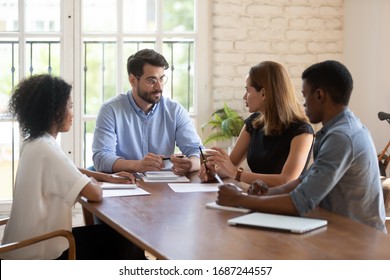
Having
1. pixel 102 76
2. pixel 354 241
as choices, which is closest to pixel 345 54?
pixel 102 76

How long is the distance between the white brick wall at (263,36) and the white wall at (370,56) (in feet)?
0.46

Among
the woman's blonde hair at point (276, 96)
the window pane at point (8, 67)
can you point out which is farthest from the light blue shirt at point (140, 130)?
the window pane at point (8, 67)

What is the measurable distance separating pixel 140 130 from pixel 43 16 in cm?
163

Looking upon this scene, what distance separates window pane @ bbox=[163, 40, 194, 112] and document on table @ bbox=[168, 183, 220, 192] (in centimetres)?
216

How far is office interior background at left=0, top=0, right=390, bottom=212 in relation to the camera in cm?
515

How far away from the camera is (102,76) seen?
530 cm

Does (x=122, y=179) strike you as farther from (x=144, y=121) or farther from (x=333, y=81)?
(x=333, y=81)

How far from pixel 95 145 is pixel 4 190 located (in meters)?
1.66

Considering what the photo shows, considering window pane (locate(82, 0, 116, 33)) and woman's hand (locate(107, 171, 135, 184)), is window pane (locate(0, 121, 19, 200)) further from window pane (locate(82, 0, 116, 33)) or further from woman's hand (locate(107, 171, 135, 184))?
woman's hand (locate(107, 171, 135, 184))

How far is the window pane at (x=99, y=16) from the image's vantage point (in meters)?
5.19

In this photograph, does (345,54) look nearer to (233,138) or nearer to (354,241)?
(233,138)

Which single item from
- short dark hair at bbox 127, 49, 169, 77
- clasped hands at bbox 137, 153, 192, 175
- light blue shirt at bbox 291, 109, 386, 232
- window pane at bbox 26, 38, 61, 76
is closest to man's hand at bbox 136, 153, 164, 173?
clasped hands at bbox 137, 153, 192, 175

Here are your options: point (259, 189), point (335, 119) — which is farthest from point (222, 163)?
point (335, 119)
